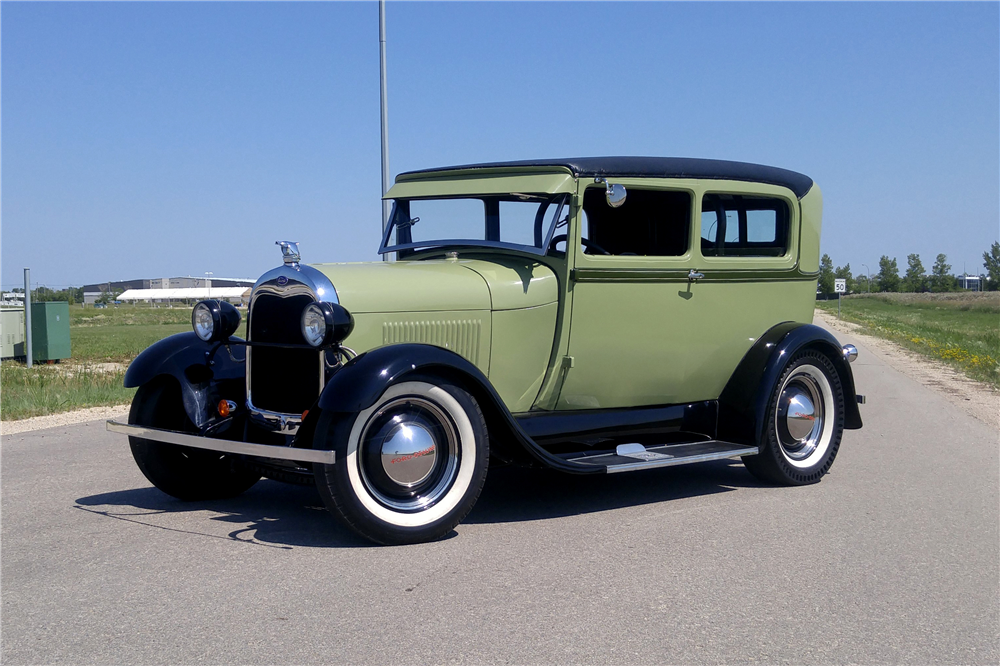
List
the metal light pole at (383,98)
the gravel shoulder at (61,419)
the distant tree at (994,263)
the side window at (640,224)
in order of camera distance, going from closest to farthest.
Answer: the side window at (640,224)
the gravel shoulder at (61,419)
the metal light pole at (383,98)
the distant tree at (994,263)

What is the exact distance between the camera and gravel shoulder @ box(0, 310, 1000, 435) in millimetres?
9055

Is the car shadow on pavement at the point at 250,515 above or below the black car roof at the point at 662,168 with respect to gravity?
below

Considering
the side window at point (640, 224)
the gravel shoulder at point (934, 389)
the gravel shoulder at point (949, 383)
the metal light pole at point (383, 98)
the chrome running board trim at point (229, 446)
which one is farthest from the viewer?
the metal light pole at point (383, 98)

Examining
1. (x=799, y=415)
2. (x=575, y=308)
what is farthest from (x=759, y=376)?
(x=575, y=308)

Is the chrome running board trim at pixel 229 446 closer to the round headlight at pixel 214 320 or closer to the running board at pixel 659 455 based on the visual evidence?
the round headlight at pixel 214 320

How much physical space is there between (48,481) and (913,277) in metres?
155

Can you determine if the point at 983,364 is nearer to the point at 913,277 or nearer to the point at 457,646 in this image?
the point at 457,646

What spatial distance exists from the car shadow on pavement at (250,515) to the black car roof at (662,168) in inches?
95.8

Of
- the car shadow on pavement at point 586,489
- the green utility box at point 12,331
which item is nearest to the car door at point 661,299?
the car shadow on pavement at point 586,489

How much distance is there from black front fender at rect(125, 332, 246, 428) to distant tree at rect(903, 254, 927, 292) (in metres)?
154

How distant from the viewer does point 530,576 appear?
13.0 ft

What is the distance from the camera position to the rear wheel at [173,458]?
17.5 feet

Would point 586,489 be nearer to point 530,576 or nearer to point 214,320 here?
point 530,576

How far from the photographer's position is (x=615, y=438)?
5.80m
